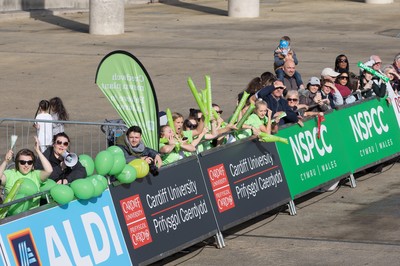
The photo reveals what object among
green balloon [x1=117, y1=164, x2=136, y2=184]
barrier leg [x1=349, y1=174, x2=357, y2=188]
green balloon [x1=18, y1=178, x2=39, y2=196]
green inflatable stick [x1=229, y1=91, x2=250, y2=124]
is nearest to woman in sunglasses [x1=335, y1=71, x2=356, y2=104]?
barrier leg [x1=349, y1=174, x2=357, y2=188]

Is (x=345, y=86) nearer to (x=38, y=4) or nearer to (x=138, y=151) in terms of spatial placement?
(x=138, y=151)

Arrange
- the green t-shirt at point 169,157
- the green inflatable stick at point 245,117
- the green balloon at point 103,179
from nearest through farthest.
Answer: the green balloon at point 103,179
the green t-shirt at point 169,157
the green inflatable stick at point 245,117

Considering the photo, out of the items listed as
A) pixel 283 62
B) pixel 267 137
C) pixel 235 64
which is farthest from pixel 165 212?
pixel 235 64

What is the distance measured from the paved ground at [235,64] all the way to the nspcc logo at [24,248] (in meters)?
2.56

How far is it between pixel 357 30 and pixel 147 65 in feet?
32.3

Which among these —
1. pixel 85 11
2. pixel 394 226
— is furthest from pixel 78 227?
pixel 85 11

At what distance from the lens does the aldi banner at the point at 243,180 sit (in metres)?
13.4

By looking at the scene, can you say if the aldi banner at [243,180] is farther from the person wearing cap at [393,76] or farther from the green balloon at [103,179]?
the person wearing cap at [393,76]

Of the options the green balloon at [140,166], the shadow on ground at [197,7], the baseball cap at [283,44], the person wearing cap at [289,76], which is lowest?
the green balloon at [140,166]

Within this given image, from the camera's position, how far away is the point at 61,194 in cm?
1077

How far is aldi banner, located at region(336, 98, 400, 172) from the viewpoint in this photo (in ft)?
54.0

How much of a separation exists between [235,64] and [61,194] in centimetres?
1724

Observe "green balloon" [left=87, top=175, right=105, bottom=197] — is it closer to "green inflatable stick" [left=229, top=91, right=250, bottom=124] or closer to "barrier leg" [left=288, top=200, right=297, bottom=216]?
"green inflatable stick" [left=229, top=91, right=250, bottom=124]

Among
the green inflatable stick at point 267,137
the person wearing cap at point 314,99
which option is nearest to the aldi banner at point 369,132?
the person wearing cap at point 314,99
